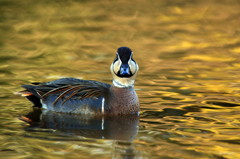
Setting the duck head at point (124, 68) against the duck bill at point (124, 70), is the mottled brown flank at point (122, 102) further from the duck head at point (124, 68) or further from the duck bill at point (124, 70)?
the duck bill at point (124, 70)

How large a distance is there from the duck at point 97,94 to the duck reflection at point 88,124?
0.16m

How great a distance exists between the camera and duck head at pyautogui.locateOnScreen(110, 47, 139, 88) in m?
11.7

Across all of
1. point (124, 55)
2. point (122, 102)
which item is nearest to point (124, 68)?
point (124, 55)

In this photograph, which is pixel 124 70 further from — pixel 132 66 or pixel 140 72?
pixel 140 72

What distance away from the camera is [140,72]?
611 inches

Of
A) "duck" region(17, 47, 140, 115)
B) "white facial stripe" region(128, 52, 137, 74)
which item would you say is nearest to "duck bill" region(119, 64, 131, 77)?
"duck" region(17, 47, 140, 115)

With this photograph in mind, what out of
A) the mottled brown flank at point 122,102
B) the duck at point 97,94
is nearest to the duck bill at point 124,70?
the duck at point 97,94

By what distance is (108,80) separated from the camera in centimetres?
1459

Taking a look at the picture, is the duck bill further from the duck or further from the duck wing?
the duck wing

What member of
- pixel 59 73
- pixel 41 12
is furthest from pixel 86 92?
pixel 41 12

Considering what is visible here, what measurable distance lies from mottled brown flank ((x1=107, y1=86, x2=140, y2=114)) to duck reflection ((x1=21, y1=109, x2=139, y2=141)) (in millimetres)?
151

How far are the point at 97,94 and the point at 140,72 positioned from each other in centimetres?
374

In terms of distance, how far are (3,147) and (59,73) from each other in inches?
232

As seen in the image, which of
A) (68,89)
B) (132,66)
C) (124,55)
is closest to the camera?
(124,55)
